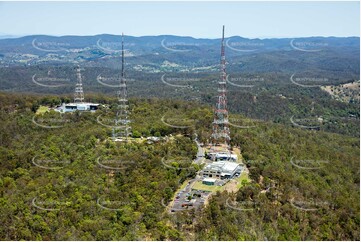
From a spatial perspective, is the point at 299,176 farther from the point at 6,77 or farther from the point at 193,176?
the point at 6,77

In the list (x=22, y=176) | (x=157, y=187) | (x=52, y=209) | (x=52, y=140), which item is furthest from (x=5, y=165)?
(x=157, y=187)
